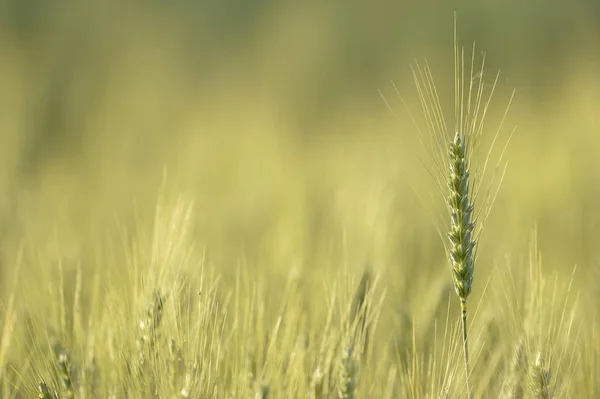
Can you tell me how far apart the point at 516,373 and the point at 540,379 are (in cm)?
27

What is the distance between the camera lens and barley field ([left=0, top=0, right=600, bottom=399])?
2.06 meters

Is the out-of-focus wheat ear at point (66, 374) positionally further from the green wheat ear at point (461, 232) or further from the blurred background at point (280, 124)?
the blurred background at point (280, 124)

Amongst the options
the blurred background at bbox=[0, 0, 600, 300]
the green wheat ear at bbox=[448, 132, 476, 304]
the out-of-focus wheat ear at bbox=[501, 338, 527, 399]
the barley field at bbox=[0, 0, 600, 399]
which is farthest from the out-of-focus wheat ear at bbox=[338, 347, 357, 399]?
the blurred background at bbox=[0, 0, 600, 300]

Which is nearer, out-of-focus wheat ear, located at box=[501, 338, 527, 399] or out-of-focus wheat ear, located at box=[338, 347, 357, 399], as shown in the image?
out-of-focus wheat ear, located at box=[338, 347, 357, 399]

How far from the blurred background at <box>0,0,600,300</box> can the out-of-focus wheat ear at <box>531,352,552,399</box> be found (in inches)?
52.2

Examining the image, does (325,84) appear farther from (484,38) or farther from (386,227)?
(386,227)

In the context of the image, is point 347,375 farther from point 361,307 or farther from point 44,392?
point 361,307

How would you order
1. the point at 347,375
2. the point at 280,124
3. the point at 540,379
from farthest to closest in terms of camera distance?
the point at 280,124
the point at 540,379
the point at 347,375

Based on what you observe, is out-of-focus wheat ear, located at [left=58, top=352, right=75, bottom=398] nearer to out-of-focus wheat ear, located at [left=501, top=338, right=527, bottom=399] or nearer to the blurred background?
out-of-focus wheat ear, located at [left=501, top=338, right=527, bottom=399]

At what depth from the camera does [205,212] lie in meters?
5.27

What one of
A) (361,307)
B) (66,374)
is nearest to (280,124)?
(361,307)

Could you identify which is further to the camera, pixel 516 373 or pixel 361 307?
pixel 361 307

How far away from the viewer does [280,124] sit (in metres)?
7.36

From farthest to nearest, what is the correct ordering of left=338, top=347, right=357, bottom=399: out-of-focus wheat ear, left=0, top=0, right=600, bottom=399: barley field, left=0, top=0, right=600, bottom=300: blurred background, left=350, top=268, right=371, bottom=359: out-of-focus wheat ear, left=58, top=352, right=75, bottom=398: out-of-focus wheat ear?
left=0, top=0, right=600, bottom=300: blurred background
left=350, top=268, right=371, bottom=359: out-of-focus wheat ear
left=0, top=0, right=600, bottom=399: barley field
left=58, top=352, right=75, bottom=398: out-of-focus wheat ear
left=338, top=347, right=357, bottom=399: out-of-focus wheat ear
